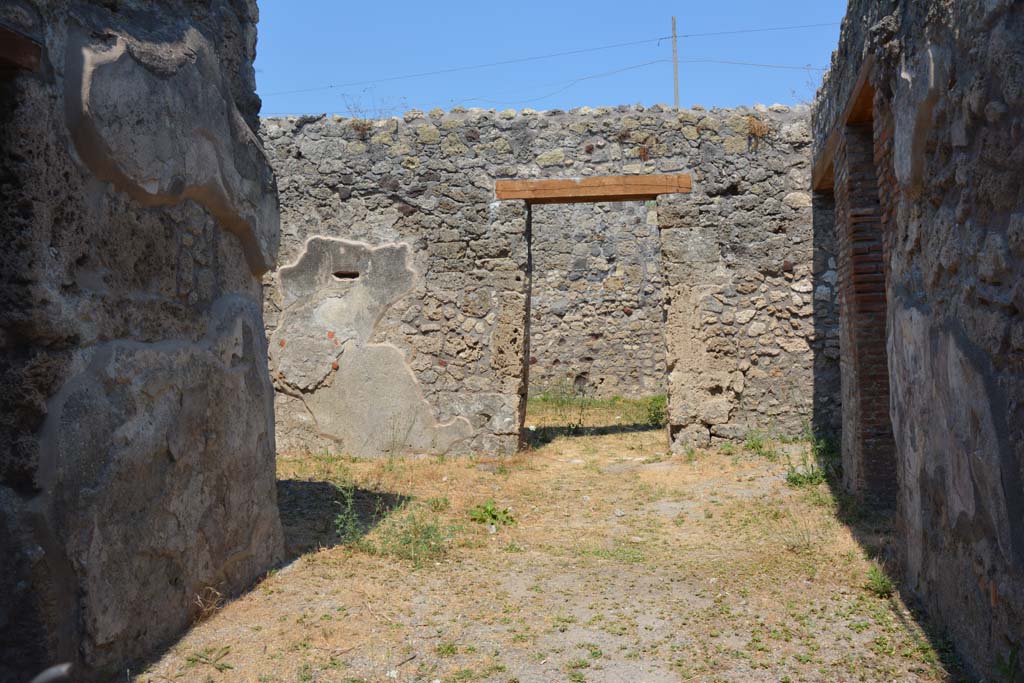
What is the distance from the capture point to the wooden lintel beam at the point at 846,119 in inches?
172

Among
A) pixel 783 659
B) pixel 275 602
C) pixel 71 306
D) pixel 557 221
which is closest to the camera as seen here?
pixel 71 306

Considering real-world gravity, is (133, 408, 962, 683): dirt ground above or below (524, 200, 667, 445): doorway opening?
below

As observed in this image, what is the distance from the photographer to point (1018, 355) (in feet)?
6.91

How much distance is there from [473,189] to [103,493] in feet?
16.6

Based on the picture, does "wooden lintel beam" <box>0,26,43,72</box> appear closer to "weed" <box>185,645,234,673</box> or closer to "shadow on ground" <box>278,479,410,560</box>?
"weed" <box>185,645,234,673</box>

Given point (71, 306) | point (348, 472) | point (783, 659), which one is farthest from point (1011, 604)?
point (348, 472)

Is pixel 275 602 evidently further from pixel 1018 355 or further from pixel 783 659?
pixel 1018 355

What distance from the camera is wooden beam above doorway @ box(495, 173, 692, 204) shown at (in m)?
7.07

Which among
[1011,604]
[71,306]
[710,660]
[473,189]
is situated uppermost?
[473,189]

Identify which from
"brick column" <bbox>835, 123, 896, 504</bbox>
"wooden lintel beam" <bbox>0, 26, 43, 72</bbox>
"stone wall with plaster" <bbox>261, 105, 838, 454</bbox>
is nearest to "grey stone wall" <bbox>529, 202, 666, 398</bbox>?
"stone wall with plaster" <bbox>261, 105, 838, 454</bbox>

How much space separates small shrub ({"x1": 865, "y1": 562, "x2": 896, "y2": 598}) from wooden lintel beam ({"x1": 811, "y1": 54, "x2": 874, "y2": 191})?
7.78ft

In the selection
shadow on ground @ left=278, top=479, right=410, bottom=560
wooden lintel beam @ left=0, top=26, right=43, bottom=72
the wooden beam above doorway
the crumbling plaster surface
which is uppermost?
the wooden beam above doorway

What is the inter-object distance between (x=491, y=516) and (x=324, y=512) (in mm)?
969

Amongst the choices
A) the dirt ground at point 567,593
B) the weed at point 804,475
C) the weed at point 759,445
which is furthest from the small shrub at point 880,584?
the weed at point 759,445
